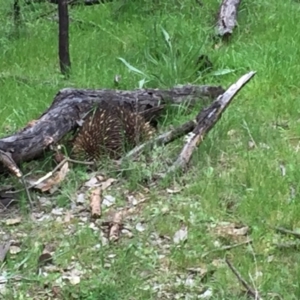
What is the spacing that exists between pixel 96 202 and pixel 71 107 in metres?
0.96

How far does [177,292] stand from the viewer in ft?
12.9

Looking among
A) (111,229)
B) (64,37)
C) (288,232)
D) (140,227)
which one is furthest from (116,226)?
(64,37)

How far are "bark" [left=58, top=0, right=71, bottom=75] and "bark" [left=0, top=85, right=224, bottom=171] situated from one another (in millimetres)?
1412

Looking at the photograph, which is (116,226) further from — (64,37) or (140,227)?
(64,37)

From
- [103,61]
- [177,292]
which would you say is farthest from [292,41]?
[177,292]

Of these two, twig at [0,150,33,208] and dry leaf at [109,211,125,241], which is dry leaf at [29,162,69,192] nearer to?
twig at [0,150,33,208]

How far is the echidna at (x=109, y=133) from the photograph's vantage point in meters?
5.30

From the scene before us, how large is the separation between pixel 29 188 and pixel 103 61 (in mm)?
2675

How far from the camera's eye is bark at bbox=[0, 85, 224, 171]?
196 inches

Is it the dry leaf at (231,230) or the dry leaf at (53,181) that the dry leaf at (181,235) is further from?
the dry leaf at (53,181)

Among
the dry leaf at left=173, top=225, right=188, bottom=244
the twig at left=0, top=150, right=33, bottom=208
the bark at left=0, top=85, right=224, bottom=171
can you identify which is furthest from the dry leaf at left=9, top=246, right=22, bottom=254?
the dry leaf at left=173, top=225, right=188, bottom=244

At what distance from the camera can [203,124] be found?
17.4ft

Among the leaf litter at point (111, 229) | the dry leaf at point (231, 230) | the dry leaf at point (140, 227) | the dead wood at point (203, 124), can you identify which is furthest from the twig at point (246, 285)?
the dead wood at point (203, 124)

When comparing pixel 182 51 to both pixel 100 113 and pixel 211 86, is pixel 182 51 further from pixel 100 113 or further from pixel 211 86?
pixel 100 113
